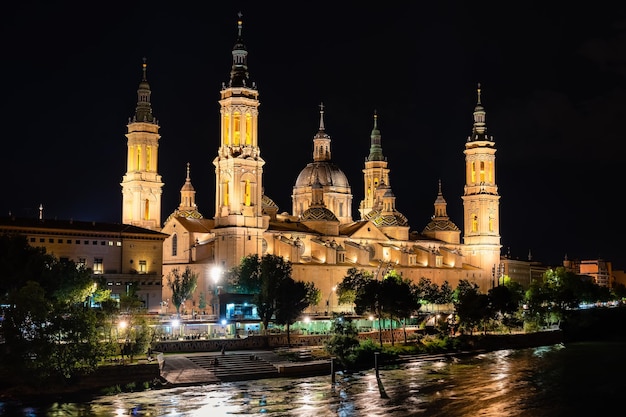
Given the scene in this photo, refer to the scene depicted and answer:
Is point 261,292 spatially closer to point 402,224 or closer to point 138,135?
point 138,135

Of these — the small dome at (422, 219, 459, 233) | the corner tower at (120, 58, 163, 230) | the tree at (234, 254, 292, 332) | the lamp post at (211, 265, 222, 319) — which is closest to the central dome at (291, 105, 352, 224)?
the small dome at (422, 219, 459, 233)

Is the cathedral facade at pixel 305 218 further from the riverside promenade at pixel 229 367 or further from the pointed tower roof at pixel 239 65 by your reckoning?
the riverside promenade at pixel 229 367

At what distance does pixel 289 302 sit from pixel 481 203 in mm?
67860

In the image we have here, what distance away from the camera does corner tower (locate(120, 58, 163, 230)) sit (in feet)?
357

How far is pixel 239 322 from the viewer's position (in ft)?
268

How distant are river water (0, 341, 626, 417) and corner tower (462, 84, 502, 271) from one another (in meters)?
69.6

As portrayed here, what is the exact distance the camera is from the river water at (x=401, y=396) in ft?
163

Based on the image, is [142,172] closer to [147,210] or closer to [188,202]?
[147,210]

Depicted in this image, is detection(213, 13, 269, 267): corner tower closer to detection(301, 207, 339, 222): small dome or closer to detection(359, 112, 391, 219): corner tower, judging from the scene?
detection(301, 207, 339, 222): small dome

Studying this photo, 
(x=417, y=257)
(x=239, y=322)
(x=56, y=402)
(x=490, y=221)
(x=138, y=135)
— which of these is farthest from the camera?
(x=490, y=221)

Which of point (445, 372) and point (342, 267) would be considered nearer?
point (445, 372)

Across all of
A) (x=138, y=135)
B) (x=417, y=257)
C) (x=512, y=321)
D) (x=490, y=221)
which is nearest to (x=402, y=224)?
(x=417, y=257)

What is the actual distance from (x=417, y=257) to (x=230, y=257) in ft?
131

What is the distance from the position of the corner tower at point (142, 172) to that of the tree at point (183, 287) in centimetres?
1110
